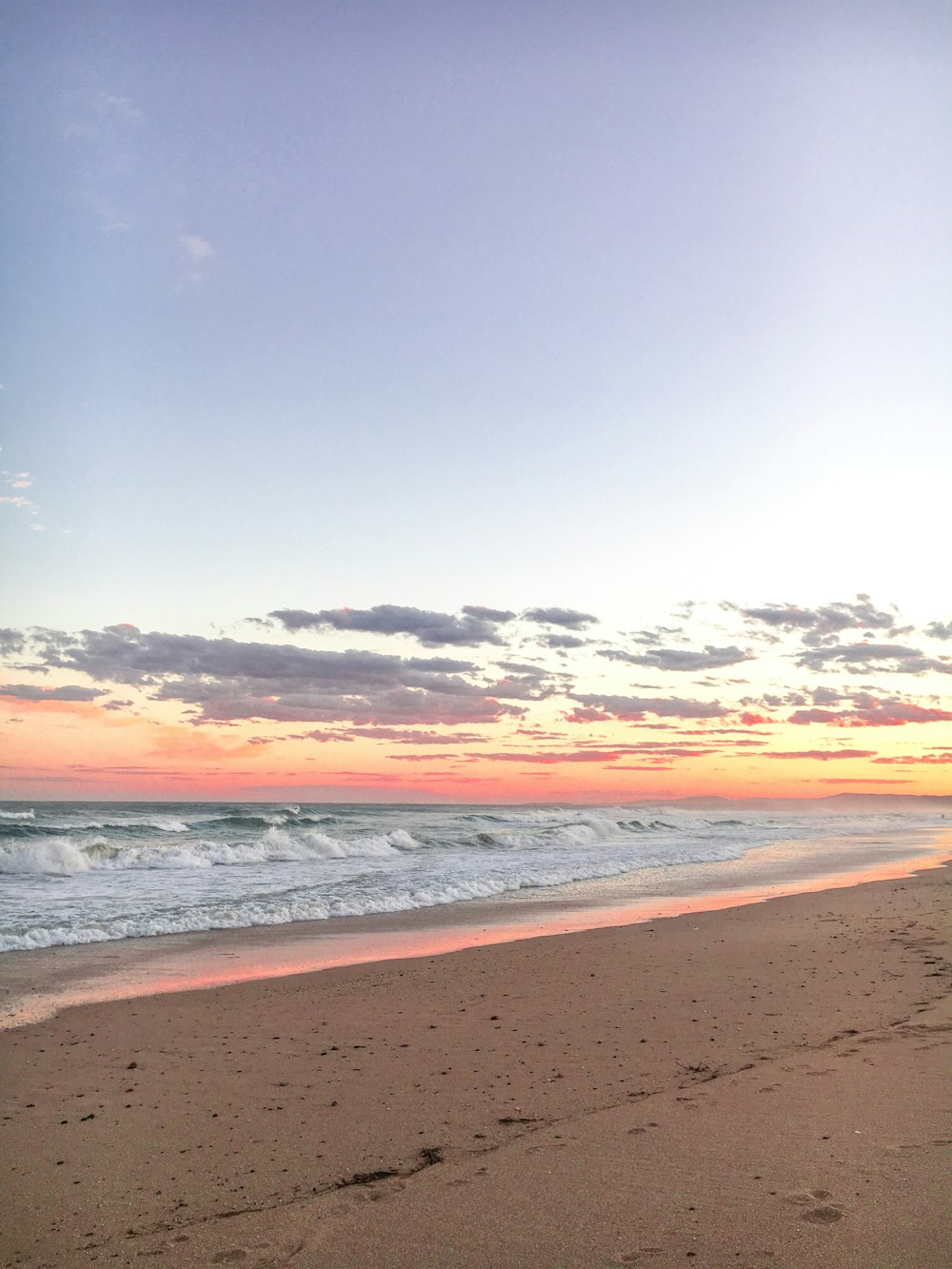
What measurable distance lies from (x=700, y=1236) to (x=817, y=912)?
14076 millimetres

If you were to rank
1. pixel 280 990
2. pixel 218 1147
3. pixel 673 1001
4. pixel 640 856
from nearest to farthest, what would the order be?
pixel 218 1147 < pixel 673 1001 < pixel 280 990 < pixel 640 856

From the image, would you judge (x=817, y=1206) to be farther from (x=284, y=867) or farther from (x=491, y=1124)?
(x=284, y=867)

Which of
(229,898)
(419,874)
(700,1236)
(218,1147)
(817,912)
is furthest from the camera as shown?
(419,874)

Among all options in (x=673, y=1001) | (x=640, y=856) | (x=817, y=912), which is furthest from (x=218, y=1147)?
(x=640, y=856)

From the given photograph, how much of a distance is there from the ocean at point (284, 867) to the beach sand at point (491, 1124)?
Result: 6.77 m

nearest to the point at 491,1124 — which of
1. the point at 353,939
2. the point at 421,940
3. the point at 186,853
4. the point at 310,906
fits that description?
the point at 421,940

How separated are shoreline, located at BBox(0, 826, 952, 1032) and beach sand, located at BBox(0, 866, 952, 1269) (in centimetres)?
111

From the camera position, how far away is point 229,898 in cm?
1956

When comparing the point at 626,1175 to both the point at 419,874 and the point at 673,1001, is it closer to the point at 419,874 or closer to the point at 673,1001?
the point at 673,1001

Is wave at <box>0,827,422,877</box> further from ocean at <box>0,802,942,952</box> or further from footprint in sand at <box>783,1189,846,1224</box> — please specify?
footprint in sand at <box>783,1189,846,1224</box>

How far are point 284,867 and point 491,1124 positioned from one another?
80.1 ft

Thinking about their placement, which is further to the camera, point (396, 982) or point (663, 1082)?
point (396, 982)

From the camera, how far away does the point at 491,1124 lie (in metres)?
6.00

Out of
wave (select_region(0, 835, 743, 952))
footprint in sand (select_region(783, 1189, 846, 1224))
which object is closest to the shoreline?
wave (select_region(0, 835, 743, 952))
